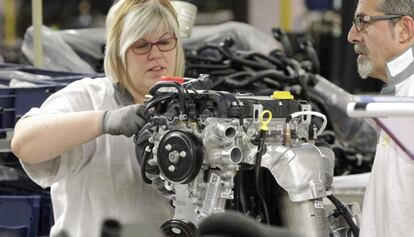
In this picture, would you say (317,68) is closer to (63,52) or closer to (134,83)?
(63,52)

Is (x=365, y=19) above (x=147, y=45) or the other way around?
above

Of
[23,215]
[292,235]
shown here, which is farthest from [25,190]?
[292,235]

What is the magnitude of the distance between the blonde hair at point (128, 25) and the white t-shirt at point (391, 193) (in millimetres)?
929

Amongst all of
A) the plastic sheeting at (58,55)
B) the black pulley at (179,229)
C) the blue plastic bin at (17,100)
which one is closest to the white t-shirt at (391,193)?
the black pulley at (179,229)

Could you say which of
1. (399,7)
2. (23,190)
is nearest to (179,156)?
(399,7)

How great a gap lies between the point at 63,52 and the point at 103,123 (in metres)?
2.72

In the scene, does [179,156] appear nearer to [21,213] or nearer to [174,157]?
[174,157]

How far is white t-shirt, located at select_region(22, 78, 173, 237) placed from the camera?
3350 mm

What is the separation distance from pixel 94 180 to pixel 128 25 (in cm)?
56

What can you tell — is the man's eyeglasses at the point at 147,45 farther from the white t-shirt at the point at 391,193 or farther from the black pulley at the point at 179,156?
the white t-shirt at the point at 391,193

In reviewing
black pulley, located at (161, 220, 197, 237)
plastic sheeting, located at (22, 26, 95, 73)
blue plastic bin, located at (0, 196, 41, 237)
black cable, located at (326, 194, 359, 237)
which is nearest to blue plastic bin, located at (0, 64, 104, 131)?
blue plastic bin, located at (0, 196, 41, 237)

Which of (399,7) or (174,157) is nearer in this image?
(174,157)

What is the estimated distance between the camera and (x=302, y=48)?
665 centimetres

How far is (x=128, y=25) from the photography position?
11.3 feet
